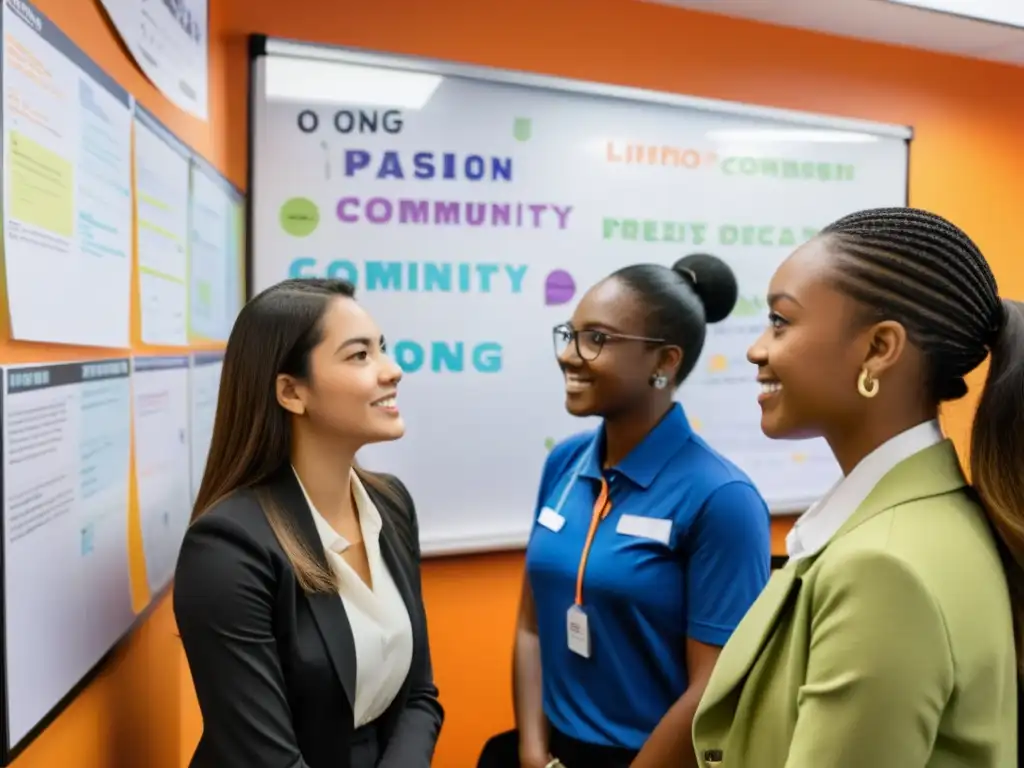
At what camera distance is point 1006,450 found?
34.8 inches

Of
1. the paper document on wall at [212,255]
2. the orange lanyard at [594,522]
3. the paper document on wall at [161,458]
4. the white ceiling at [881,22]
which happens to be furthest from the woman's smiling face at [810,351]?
the white ceiling at [881,22]

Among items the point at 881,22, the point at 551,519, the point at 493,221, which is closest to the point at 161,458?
the point at 551,519

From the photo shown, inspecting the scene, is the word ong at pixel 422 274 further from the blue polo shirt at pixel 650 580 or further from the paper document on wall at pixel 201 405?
the blue polo shirt at pixel 650 580

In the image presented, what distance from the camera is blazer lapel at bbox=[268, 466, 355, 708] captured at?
46.7 inches

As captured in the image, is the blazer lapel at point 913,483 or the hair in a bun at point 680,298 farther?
the hair in a bun at point 680,298

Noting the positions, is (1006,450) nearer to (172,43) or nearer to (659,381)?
(659,381)

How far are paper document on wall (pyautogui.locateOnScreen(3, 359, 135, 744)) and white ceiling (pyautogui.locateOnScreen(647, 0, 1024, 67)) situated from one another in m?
2.24

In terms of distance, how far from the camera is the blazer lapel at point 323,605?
1.19 m

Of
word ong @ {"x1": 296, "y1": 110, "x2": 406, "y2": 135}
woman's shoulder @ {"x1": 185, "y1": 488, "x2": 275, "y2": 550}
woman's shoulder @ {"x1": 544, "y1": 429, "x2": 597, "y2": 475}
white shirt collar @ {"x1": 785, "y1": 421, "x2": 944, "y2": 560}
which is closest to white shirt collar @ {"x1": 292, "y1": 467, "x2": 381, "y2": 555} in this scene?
woman's shoulder @ {"x1": 185, "y1": 488, "x2": 275, "y2": 550}

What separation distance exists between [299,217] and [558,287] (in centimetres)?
80

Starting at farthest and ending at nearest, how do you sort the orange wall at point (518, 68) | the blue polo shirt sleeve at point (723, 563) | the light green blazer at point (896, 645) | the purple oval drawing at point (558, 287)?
1. the purple oval drawing at point (558, 287)
2. the orange wall at point (518, 68)
3. the blue polo shirt sleeve at point (723, 563)
4. the light green blazer at point (896, 645)

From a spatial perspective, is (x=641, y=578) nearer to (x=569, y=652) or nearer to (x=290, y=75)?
(x=569, y=652)

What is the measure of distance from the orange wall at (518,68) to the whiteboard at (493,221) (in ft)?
0.28

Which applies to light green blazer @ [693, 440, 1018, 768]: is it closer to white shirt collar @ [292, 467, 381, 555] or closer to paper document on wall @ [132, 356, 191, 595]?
white shirt collar @ [292, 467, 381, 555]
